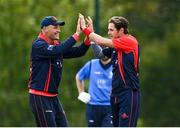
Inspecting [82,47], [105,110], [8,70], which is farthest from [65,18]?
[82,47]

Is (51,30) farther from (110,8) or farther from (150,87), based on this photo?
(150,87)

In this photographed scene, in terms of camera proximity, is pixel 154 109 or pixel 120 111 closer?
pixel 120 111

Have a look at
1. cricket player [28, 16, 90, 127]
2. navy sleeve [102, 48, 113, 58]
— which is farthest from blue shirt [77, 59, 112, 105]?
cricket player [28, 16, 90, 127]

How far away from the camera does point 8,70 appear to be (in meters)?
26.7

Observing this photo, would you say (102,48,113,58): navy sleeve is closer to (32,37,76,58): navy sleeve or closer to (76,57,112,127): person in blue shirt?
(32,37,76,58): navy sleeve

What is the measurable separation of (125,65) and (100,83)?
283 cm

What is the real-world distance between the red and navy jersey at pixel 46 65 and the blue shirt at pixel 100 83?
8.22 ft

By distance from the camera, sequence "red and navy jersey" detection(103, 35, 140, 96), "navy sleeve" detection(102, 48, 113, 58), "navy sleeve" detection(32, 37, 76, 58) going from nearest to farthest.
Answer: "red and navy jersey" detection(103, 35, 140, 96) < "navy sleeve" detection(32, 37, 76, 58) < "navy sleeve" detection(102, 48, 113, 58)

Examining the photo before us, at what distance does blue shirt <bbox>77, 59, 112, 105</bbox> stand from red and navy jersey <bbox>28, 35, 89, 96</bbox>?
251 cm

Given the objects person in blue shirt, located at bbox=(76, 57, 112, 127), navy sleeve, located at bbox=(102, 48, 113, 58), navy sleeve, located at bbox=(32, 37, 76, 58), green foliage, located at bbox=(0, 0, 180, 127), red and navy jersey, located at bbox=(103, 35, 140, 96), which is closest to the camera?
red and navy jersey, located at bbox=(103, 35, 140, 96)

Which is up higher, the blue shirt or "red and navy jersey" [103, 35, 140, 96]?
"red and navy jersey" [103, 35, 140, 96]

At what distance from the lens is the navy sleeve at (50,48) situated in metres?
11.8

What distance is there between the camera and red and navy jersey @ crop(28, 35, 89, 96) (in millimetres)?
11867

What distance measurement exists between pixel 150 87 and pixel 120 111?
83.8 feet
